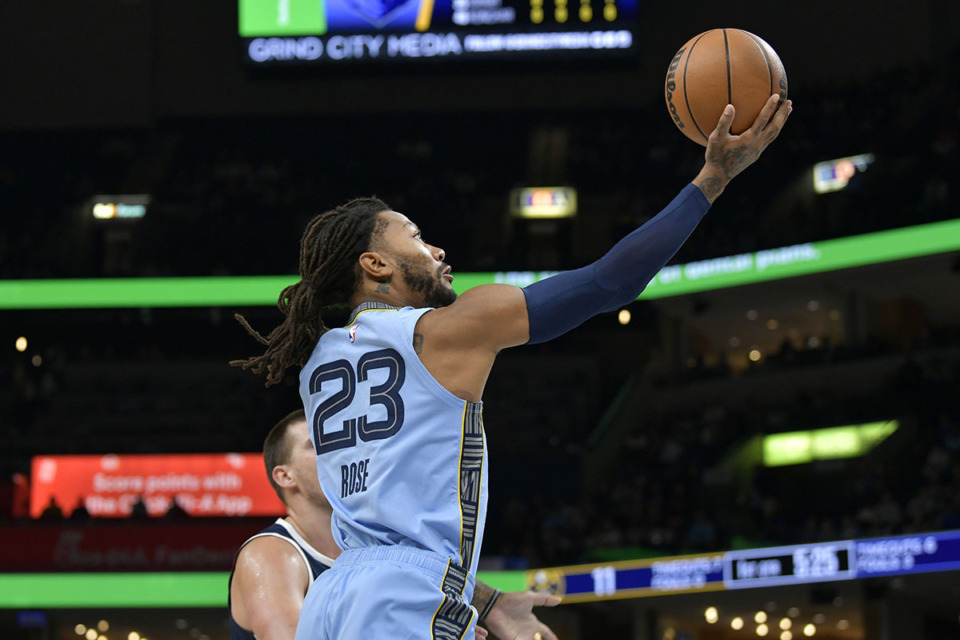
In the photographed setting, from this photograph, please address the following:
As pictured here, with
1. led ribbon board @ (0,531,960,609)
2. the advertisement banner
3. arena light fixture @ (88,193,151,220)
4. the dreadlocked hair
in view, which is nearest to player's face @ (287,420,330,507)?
the dreadlocked hair

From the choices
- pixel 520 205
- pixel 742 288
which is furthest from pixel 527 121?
pixel 742 288

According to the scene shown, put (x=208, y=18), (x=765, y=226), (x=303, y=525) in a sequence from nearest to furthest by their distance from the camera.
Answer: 1. (x=303, y=525)
2. (x=765, y=226)
3. (x=208, y=18)

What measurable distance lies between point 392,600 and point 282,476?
4.98 ft

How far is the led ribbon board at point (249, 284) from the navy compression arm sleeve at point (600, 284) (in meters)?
15.8

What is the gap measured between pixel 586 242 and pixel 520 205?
1428 millimetres

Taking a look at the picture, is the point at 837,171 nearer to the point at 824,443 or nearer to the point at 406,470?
the point at 824,443

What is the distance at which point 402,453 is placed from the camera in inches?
105

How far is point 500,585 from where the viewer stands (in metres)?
15.9

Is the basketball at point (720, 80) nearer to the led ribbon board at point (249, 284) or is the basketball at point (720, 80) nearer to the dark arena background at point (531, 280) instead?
the dark arena background at point (531, 280)

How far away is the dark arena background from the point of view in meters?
16.3

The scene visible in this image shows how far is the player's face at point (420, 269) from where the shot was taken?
9.58ft

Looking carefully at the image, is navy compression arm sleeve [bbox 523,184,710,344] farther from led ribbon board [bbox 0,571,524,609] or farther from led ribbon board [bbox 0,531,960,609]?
led ribbon board [bbox 0,571,524,609]

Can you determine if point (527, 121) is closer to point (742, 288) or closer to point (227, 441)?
point (742, 288)

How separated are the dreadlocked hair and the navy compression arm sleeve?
1.79 ft
